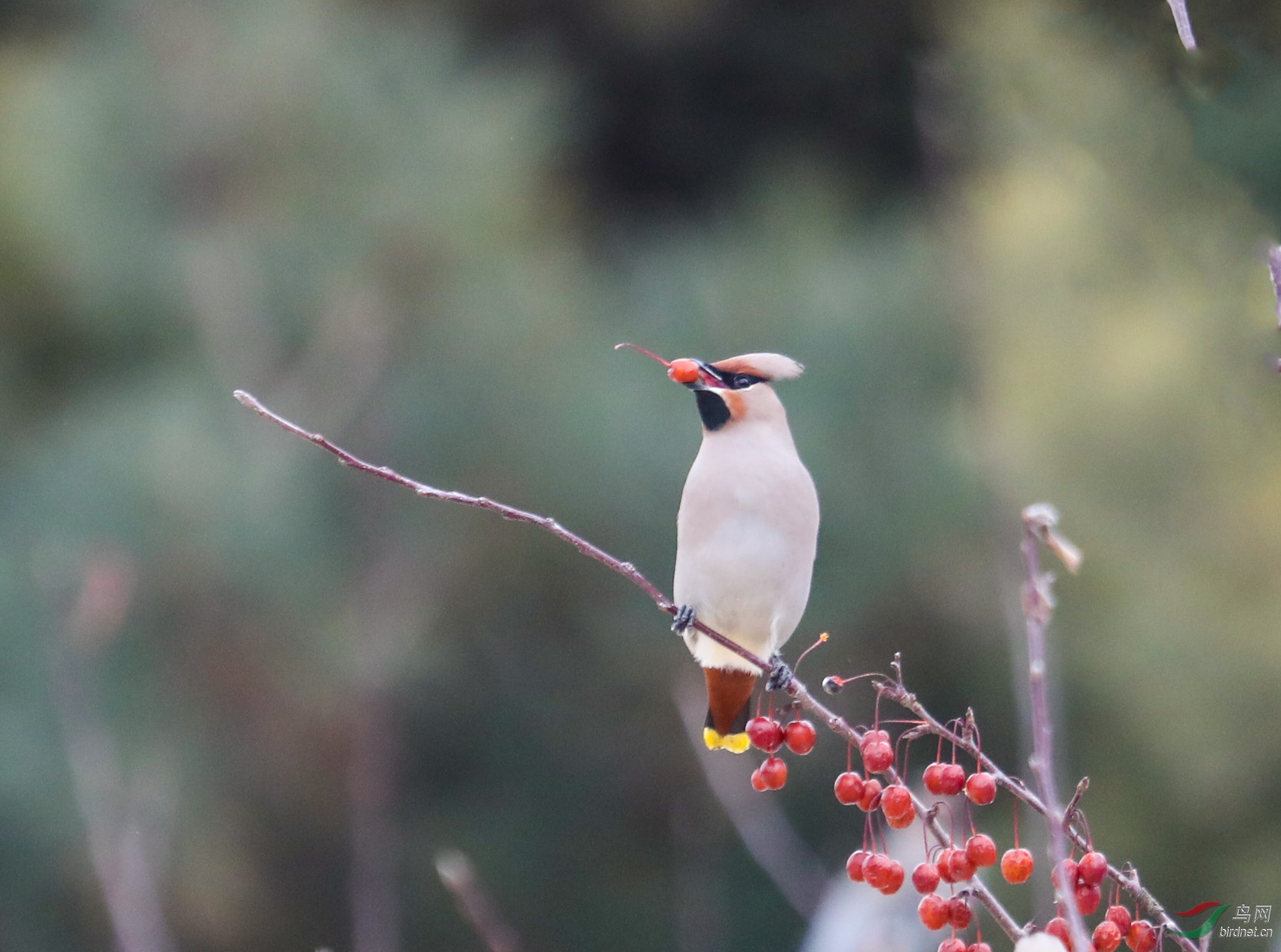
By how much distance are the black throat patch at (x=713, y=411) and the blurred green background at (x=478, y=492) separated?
132 centimetres

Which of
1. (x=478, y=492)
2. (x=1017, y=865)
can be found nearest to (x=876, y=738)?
(x=1017, y=865)

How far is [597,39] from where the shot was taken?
566 cm

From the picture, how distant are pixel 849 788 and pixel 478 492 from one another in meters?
2.57

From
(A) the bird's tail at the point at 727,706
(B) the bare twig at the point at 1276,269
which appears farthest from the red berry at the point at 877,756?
(A) the bird's tail at the point at 727,706

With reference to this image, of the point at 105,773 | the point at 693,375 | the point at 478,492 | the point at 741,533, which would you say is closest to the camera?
the point at 693,375

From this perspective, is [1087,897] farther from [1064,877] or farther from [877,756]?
[1064,877]

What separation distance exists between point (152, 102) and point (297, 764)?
167cm

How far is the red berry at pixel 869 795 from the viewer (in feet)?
3.72

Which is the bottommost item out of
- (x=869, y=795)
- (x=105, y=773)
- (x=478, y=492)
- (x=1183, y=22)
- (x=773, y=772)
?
(x=478, y=492)

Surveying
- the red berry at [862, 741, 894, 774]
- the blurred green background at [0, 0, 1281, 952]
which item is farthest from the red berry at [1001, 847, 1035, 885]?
the blurred green background at [0, 0, 1281, 952]

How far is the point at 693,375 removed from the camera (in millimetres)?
1206

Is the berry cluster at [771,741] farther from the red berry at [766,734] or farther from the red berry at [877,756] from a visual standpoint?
the red berry at [877,756]

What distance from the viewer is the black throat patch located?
1.69 metres

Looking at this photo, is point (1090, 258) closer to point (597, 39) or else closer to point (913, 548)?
point (913, 548)
